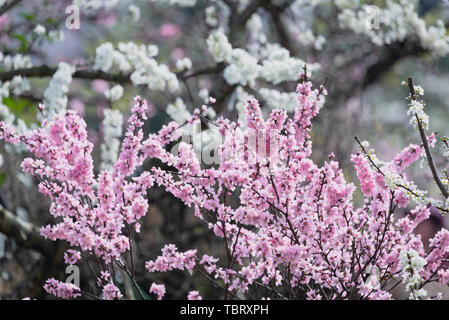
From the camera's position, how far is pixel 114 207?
1878 millimetres

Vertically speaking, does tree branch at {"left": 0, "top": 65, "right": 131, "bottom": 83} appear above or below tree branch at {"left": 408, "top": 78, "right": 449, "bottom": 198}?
above

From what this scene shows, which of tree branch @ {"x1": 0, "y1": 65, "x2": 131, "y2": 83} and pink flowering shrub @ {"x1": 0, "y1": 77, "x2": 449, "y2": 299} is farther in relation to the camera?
tree branch @ {"x1": 0, "y1": 65, "x2": 131, "y2": 83}

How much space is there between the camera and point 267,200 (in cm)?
168

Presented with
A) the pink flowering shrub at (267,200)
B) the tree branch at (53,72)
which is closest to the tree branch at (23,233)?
the tree branch at (53,72)

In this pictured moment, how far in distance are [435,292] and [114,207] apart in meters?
1.26

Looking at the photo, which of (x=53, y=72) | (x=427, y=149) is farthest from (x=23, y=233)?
(x=427, y=149)

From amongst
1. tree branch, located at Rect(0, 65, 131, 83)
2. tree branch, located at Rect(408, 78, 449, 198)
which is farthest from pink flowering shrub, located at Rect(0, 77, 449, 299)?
tree branch, located at Rect(0, 65, 131, 83)

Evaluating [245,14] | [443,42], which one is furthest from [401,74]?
[245,14]

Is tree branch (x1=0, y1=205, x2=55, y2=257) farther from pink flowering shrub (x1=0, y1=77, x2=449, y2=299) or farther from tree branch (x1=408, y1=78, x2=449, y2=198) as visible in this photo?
tree branch (x1=408, y1=78, x2=449, y2=198)

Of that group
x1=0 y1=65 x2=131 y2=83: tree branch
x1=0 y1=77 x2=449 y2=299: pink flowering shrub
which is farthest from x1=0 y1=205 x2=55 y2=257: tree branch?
x1=0 y1=77 x2=449 y2=299: pink flowering shrub

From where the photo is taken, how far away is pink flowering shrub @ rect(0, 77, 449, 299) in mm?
1680

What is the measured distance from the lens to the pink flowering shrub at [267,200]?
1680 millimetres

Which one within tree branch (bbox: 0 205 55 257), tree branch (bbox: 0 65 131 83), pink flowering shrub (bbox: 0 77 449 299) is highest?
tree branch (bbox: 0 65 131 83)

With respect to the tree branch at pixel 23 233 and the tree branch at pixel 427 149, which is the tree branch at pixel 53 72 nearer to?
the tree branch at pixel 23 233
